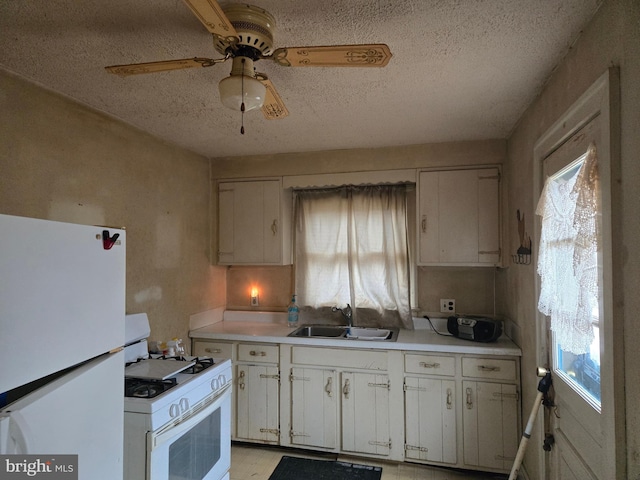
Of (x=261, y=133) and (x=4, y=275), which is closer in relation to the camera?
(x=4, y=275)

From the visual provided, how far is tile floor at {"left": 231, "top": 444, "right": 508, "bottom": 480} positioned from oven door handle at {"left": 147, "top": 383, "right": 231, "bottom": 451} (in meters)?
0.78

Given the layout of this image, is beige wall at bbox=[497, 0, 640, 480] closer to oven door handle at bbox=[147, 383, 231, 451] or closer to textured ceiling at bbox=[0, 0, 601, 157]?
textured ceiling at bbox=[0, 0, 601, 157]

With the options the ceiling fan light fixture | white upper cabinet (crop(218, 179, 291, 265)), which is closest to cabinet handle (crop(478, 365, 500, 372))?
white upper cabinet (crop(218, 179, 291, 265))

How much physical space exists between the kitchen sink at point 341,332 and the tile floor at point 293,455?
33.7 inches

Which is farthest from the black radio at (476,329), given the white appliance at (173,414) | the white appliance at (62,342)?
the white appliance at (62,342)

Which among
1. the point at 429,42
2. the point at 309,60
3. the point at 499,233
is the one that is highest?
the point at 429,42

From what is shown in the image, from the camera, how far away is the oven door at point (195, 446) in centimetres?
155

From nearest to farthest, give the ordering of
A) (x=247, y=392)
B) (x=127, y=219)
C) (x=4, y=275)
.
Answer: (x=4, y=275) < (x=127, y=219) < (x=247, y=392)

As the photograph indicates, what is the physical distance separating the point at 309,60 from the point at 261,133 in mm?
1427

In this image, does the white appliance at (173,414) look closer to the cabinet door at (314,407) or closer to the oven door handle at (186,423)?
the oven door handle at (186,423)

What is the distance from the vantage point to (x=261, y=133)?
259cm

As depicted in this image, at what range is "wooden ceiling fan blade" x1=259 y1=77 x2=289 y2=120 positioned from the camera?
1.45 meters

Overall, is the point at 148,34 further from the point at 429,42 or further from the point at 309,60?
the point at 429,42

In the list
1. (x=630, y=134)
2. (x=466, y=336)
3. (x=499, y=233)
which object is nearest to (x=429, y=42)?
(x=630, y=134)
